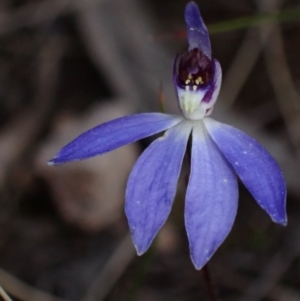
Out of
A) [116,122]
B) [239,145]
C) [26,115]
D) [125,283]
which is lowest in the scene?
[125,283]

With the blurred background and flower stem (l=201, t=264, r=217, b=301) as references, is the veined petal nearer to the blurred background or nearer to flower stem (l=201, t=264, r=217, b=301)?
flower stem (l=201, t=264, r=217, b=301)

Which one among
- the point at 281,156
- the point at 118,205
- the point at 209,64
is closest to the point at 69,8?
the point at 118,205

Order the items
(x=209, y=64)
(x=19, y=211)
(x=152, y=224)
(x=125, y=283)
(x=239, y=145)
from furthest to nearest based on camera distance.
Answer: (x=19, y=211) < (x=125, y=283) < (x=209, y=64) < (x=239, y=145) < (x=152, y=224)

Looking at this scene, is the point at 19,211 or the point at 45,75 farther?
the point at 45,75

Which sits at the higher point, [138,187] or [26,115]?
[138,187]

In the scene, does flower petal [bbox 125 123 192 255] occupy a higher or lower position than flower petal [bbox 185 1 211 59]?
lower

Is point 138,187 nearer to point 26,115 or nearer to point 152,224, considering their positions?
point 152,224

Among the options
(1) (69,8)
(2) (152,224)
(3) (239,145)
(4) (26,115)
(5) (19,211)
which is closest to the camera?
(2) (152,224)

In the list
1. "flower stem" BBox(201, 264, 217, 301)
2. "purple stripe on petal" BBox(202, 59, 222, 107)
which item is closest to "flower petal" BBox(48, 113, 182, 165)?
"purple stripe on petal" BBox(202, 59, 222, 107)
